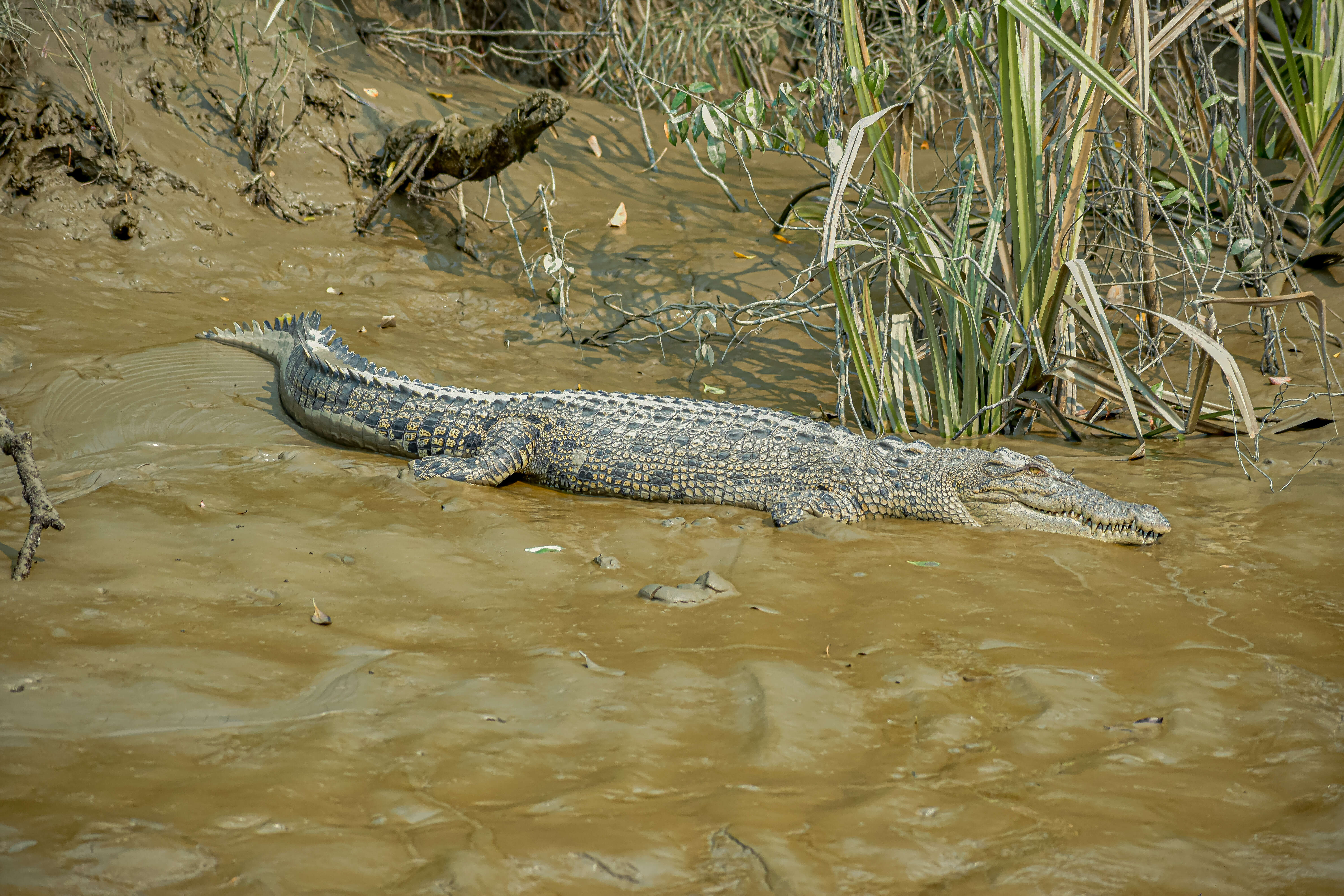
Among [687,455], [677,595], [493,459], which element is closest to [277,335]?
[493,459]

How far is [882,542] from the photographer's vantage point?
390cm

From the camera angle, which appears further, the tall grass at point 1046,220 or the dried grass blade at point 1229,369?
the tall grass at point 1046,220

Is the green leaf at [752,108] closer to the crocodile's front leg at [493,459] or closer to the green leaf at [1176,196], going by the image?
the crocodile's front leg at [493,459]

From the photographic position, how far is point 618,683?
2.45 m

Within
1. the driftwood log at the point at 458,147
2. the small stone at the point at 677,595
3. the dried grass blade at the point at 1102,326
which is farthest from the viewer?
the driftwood log at the point at 458,147

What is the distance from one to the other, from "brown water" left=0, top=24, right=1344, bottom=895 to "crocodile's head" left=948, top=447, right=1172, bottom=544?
86 mm

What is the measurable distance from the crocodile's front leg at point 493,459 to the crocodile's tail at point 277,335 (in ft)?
3.81

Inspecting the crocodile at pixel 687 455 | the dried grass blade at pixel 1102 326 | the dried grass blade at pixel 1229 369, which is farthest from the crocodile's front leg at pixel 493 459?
the dried grass blade at pixel 1229 369

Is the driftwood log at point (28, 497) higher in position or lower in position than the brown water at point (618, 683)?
higher

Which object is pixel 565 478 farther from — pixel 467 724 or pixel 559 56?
pixel 559 56

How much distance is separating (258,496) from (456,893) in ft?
8.09

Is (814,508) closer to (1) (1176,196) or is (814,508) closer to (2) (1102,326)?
(2) (1102,326)

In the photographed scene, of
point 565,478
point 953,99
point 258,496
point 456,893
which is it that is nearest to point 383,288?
point 565,478

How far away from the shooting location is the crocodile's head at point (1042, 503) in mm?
3873
